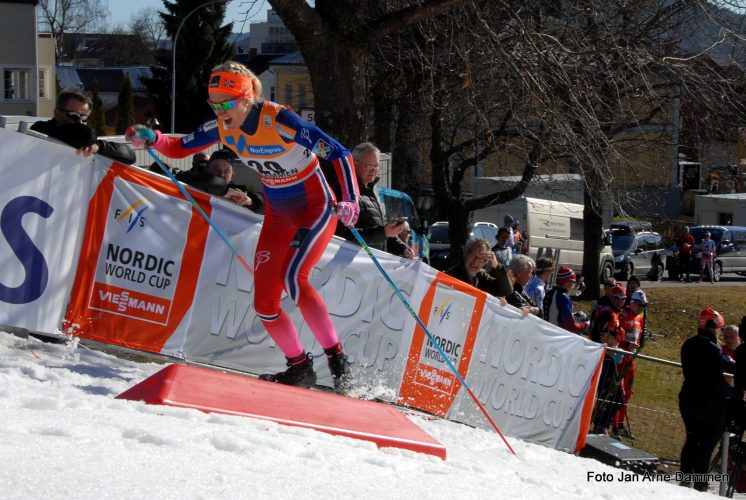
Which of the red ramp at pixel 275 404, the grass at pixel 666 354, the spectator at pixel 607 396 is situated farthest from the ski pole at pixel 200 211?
the grass at pixel 666 354

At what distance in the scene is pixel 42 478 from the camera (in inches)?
133

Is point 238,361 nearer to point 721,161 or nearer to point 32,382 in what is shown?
point 32,382

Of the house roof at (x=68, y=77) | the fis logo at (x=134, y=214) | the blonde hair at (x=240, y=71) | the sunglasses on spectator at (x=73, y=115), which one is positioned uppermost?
the house roof at (x=68, y=77)

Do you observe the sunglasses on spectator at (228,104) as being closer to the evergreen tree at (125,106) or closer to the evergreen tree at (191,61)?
the evergreen tree at (191,61)

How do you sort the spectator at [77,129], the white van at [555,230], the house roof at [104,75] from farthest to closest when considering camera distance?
the house roof at [104,75], the white van at [555,230], the spectator at [77,129]

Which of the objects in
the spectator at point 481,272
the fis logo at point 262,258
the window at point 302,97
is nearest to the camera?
the fis logo at point 262,258

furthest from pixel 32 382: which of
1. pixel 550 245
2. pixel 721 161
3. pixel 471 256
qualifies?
pixel 550 245

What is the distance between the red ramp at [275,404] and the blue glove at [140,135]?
1.90 meters

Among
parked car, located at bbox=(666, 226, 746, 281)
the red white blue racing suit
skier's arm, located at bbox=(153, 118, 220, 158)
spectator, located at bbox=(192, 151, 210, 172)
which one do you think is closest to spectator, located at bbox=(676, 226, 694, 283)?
parked car, located at bbox=(666, 226, 746, 281)

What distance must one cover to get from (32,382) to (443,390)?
356 cm

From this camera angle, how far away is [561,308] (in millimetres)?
10820

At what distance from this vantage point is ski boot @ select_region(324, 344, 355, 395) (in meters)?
6.36

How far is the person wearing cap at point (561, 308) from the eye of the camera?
10.7m

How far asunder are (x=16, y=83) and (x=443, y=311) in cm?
4556
